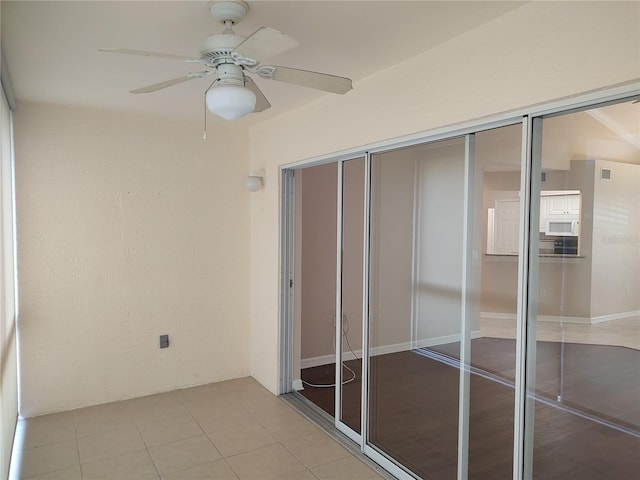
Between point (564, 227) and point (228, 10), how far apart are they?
5.42 feet

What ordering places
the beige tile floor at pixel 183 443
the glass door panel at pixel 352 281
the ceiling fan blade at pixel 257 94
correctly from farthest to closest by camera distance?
the glass door panel at pixel 352 281
the beige tile floor at pixel 183 443
the ceiling fan blade at pixel 257 94

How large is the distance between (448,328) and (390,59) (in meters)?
1.50

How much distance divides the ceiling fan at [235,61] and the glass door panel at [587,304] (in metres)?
1.00

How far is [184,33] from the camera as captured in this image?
2.16 m

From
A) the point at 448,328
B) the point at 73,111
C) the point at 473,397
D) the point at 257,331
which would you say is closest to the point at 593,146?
the point at 448,328

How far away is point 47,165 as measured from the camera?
3582 mm

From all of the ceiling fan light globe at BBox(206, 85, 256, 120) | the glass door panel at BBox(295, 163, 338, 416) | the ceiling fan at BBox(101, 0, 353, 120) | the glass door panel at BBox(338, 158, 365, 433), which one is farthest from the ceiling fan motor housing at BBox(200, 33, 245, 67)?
the glass door panel at BBox(295, 163, 338, 416)

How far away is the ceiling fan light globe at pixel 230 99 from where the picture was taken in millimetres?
1731

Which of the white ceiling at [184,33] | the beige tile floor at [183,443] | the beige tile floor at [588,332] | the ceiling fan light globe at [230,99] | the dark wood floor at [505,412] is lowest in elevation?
the beige tile floor at [183,443]

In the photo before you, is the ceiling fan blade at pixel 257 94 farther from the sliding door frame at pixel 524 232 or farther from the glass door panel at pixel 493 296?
the glass door panel at pixel 493 296

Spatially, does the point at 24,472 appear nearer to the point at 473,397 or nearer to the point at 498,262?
the point at 473,397

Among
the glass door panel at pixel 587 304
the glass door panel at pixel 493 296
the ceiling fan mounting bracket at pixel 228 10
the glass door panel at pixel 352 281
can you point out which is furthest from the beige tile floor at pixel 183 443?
the ceiling fan mounting bracket at pixel 228 10

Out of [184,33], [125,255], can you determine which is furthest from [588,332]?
[125,255]

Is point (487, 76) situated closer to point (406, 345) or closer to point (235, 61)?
point (235, 61)
